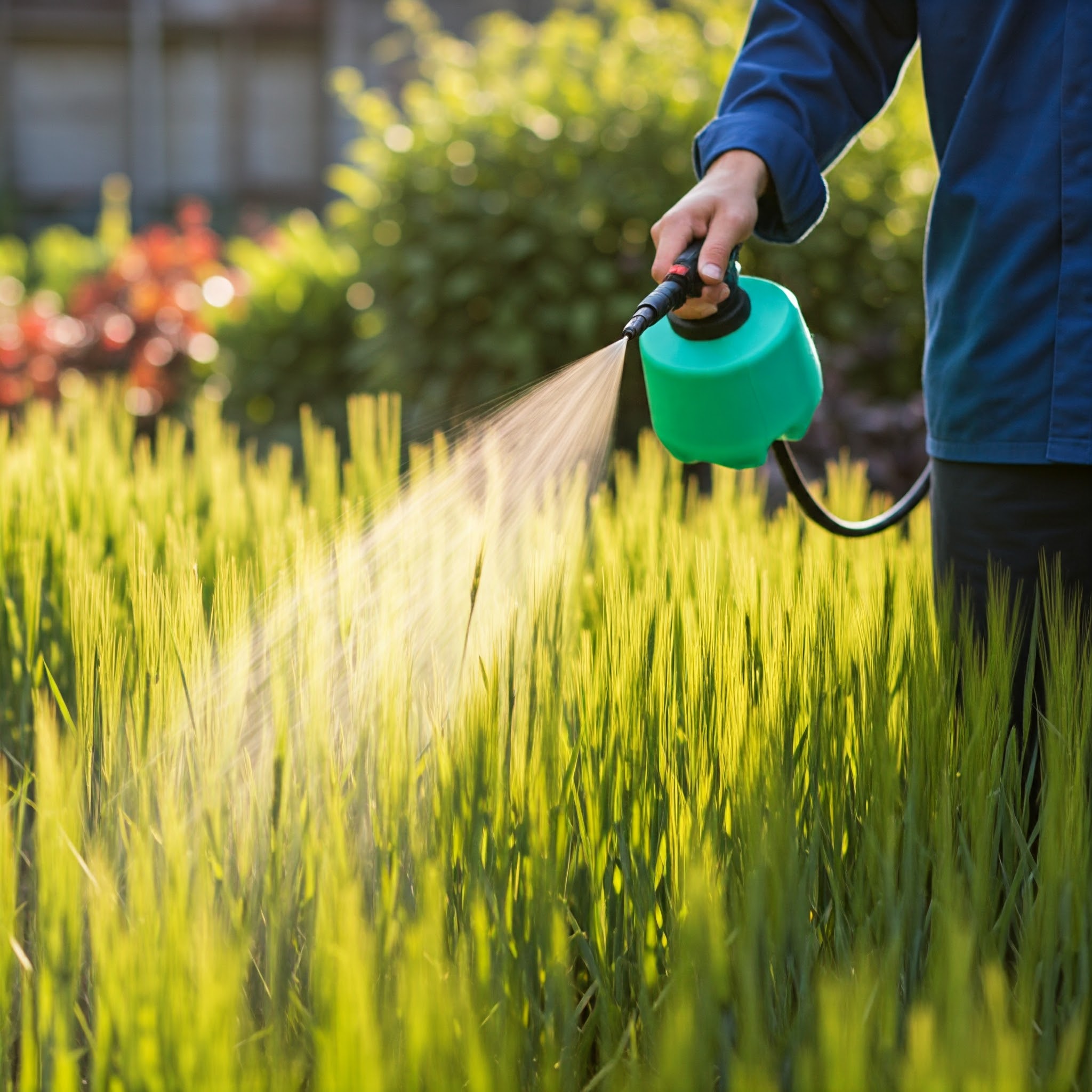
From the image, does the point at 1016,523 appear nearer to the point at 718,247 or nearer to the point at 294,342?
the point at 718,247

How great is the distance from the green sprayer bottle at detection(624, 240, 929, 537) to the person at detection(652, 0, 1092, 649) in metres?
0.04

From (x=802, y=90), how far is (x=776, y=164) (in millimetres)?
130

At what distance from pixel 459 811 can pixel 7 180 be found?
37.5 feet

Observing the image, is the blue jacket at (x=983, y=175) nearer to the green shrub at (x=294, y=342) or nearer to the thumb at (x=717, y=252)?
the thumb at (x=717, y=252)

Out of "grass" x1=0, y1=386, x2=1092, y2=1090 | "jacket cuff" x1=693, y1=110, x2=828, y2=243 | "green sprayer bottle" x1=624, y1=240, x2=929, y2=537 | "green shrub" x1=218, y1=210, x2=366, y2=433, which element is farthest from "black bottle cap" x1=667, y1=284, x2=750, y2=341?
"green shrub" x1=218, y1=210, x2=366, y2=433

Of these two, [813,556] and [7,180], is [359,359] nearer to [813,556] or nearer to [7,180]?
[813,556]

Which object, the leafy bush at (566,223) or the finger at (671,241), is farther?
the leafy bush at (566,223)

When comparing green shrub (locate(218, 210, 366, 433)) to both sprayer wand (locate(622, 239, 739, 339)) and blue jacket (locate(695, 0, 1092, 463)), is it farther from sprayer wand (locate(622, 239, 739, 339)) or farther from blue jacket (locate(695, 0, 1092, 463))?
sprayer wand (locate(622, 239, 739, 339))

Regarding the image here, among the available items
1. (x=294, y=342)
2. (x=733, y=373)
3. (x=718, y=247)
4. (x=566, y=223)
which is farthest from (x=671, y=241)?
(x=294, y=342)

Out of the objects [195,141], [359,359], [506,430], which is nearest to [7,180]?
[195,141]

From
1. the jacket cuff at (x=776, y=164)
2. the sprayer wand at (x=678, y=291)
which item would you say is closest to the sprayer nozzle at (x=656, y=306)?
the sprayer wand at (x=678, y=291)

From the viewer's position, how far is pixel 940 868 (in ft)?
3.03

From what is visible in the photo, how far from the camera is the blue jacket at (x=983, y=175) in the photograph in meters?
1.28

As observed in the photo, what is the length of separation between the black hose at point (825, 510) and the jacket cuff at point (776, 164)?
254 millimetres
